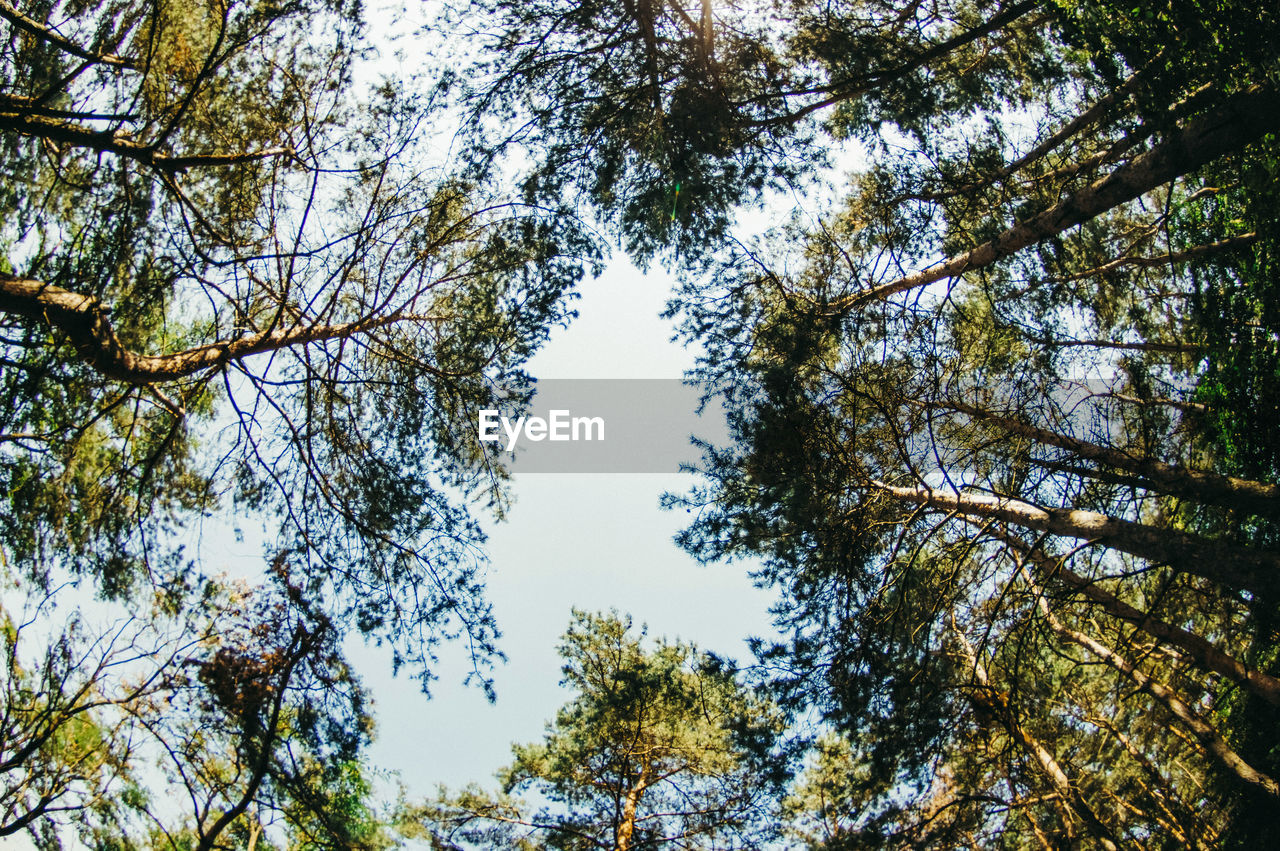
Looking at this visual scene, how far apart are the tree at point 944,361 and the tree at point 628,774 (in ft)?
6.88

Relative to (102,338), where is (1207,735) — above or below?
Answer: below

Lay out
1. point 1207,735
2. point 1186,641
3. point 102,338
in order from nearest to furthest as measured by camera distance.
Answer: point 102,338 → point 1186,641 → point 1207,735

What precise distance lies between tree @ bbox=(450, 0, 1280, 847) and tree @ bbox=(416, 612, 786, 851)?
6.88 feet

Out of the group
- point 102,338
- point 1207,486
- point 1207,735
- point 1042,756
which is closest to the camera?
point 102,338

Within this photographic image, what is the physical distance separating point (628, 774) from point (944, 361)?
5809mm

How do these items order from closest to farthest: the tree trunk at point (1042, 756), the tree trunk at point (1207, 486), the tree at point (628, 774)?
1. the tree trunk at point (1207, 486)
2. the tree trunk at point (1042, 756)
3. the tree at point (628, 774)

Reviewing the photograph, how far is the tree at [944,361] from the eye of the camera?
4824 mm

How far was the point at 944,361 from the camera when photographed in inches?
224

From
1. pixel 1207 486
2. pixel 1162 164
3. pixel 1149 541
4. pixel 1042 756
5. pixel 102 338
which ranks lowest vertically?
→ pixel 1042 756

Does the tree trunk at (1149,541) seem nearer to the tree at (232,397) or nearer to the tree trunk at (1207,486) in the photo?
the tree trunk at (1207,486)

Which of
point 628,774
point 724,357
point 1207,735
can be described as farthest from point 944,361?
point 628,774

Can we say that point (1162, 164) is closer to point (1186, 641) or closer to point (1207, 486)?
point (1207, 486)

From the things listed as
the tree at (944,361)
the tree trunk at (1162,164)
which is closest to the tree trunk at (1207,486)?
the tree at (944,361)

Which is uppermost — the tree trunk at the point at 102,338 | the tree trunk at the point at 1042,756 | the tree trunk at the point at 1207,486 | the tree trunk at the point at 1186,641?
the tree trunk at the point at 102,338
